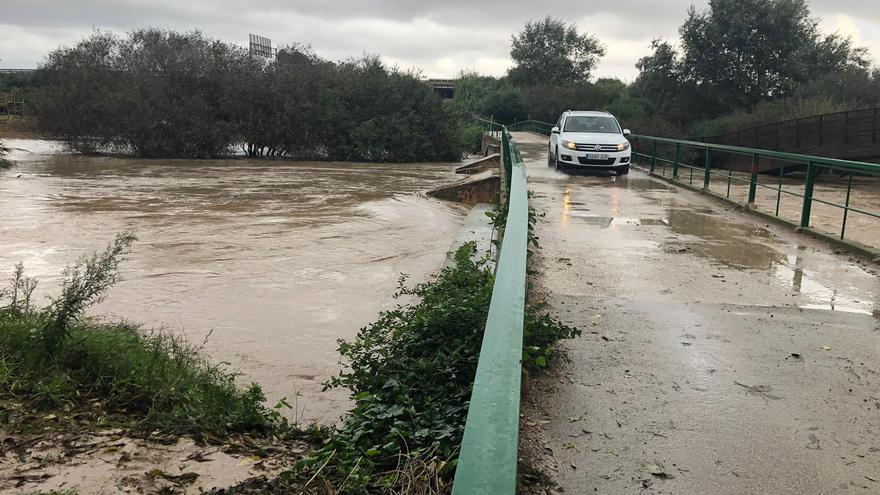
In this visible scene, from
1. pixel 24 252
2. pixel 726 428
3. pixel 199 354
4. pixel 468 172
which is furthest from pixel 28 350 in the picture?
pixel 468 172

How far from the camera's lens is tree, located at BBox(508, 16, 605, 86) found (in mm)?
83875

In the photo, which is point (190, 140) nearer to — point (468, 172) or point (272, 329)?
point (468, 172)

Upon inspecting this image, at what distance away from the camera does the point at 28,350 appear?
5.07 metres

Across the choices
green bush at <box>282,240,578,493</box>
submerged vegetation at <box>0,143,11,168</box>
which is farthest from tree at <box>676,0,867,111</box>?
green bush at <box>282,240,578,493</box>

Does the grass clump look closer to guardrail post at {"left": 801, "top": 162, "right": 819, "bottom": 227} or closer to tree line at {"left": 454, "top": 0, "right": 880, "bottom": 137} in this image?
guardrail post at {"left": 801, "top": 162, "right": 819, "bottom": 227}

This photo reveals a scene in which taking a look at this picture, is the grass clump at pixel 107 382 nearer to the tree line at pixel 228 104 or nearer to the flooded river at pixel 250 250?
the flooded river at pixel 250 250

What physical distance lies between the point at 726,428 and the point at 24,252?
37.4ft

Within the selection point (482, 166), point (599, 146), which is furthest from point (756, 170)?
point (482, 166)

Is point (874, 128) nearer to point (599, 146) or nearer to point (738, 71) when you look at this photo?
point (599, 146)

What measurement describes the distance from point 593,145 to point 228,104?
22173mm

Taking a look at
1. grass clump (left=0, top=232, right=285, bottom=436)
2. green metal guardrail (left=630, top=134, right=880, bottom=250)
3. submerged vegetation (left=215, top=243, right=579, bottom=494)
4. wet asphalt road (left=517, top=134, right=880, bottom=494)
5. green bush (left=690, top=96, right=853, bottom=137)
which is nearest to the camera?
submerged vegetation (left=215, top=243, right=579, bottom=494)

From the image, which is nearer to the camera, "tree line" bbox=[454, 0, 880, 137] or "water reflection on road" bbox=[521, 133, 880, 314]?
"water reflection on road" bbox=[521, 133, 880, 314]

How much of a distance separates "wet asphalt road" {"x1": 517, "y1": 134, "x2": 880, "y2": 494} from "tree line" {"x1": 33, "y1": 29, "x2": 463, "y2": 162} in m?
27.9

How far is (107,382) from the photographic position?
5.03m
